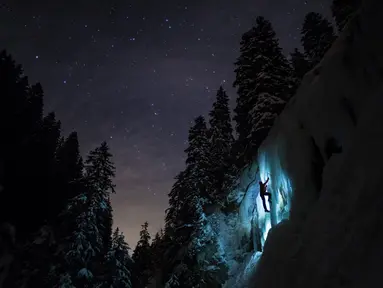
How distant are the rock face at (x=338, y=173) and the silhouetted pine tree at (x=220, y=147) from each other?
43.8ft

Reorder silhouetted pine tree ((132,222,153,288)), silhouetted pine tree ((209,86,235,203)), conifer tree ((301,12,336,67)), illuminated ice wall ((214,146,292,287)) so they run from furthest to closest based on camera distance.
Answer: silhouetted pine tree ((132,222,153,288)) < conifer tree ((301,12,336,67)) < silhouetted pine tree ((209,86,235,203)) < illuminated ice wall ((214,146,292,287))

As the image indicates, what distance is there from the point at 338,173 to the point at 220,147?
72.5 feet

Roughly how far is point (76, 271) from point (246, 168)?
51.0 feet

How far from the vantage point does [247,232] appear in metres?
18.6

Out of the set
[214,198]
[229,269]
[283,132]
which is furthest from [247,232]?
[283,132]

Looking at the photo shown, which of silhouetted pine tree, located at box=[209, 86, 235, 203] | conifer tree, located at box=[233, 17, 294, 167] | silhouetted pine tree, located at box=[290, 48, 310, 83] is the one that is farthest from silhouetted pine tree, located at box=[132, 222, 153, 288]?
silhouetted pine tree, located at box=[290, 48, 310, 83]

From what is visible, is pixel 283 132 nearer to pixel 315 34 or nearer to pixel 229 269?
pixel 229 269

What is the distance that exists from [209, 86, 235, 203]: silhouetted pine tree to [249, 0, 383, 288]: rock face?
526 inches

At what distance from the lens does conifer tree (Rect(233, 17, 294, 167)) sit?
61.1ft

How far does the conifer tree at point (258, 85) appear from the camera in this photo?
61.1ft

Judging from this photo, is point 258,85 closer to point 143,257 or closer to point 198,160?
point 198,160

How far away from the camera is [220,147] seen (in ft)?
95.6

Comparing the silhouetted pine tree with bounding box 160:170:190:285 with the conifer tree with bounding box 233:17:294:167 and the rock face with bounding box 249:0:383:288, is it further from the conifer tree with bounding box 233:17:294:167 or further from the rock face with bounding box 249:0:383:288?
the rock face with bounding box 249:0:383:288

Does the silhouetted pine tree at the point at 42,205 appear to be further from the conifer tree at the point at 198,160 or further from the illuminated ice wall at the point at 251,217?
the illuminated ice wall at the point at 251,217
